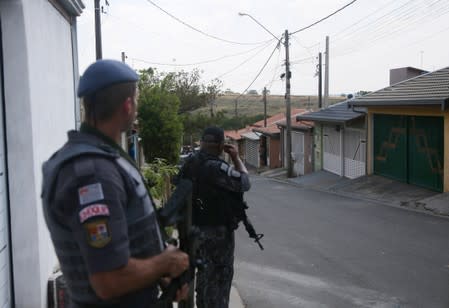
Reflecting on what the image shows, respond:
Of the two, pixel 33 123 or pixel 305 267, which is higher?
pixel 33 123

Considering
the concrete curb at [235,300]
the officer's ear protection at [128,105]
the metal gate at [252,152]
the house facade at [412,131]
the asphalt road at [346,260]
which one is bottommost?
the metal gate at [252,152]

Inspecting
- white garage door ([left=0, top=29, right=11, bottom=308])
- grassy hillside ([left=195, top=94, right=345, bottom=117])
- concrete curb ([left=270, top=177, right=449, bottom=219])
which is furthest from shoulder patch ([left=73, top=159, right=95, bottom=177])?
grassy hillside ([left=195, top=94, right=345, bottom=117])

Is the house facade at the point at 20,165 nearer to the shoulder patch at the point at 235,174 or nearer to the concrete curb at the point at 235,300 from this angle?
the shoulder patch at the point at 235,174

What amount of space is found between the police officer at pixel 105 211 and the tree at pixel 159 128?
15.4 m

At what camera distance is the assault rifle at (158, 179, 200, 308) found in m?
2.36

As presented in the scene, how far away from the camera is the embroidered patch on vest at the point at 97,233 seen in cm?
189

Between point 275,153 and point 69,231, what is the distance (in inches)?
1440

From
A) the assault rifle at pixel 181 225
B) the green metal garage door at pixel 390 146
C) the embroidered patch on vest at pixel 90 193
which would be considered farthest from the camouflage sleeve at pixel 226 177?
the green metal garage door at pixel 390 146

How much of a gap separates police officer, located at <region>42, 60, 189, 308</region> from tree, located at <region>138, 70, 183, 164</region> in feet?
50.6

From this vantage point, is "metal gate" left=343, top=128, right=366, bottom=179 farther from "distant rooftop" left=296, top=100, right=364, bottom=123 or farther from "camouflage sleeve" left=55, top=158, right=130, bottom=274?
"camouflage sleeve" left=55, top=158, right=130, bottom=274

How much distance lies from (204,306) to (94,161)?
9.39 feet

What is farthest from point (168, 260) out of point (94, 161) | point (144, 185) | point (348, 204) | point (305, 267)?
point (348, 204)

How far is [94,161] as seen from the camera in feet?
6.51

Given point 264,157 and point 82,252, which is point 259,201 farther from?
point 264,157
